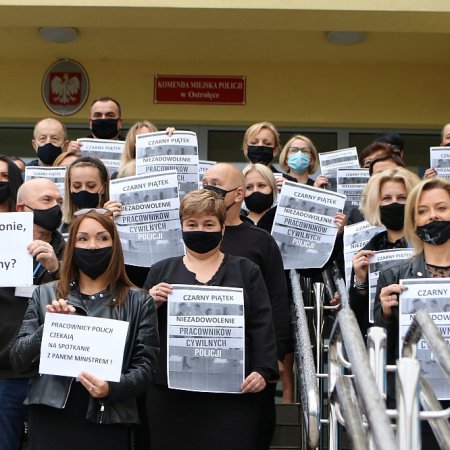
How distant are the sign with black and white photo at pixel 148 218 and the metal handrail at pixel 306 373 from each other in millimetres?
833

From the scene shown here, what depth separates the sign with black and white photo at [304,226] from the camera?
6953 mm

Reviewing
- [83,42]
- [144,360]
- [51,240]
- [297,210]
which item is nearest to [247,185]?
[297,210]

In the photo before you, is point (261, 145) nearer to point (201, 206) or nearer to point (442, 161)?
point (442, 161)

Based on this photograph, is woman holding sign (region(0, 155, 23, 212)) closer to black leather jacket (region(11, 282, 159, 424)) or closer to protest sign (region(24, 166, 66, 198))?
black leather jacket (region(11, 282, 159, 424))

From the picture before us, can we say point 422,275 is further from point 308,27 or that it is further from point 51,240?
point 308,27

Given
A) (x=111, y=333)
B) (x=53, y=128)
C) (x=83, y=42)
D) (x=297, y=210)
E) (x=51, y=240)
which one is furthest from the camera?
(x=83, y=42)

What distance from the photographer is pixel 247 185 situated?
23.4 ft

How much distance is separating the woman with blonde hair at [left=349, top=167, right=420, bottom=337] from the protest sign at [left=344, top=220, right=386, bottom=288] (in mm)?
114

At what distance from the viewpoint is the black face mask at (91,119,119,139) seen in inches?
330

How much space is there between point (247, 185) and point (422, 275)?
218cm

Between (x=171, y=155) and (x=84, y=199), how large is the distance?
107cm

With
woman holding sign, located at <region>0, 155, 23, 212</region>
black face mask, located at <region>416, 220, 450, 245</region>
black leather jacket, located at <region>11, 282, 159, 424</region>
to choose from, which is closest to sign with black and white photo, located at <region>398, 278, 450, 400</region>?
black face mask, located at <region>416, 220, 450, 245</region>

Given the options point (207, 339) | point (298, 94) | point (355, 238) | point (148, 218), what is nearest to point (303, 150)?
point (355, 238)

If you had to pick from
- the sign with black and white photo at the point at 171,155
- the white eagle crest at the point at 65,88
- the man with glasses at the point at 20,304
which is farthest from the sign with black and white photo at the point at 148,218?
the white eagle crest at the point at 65,88
